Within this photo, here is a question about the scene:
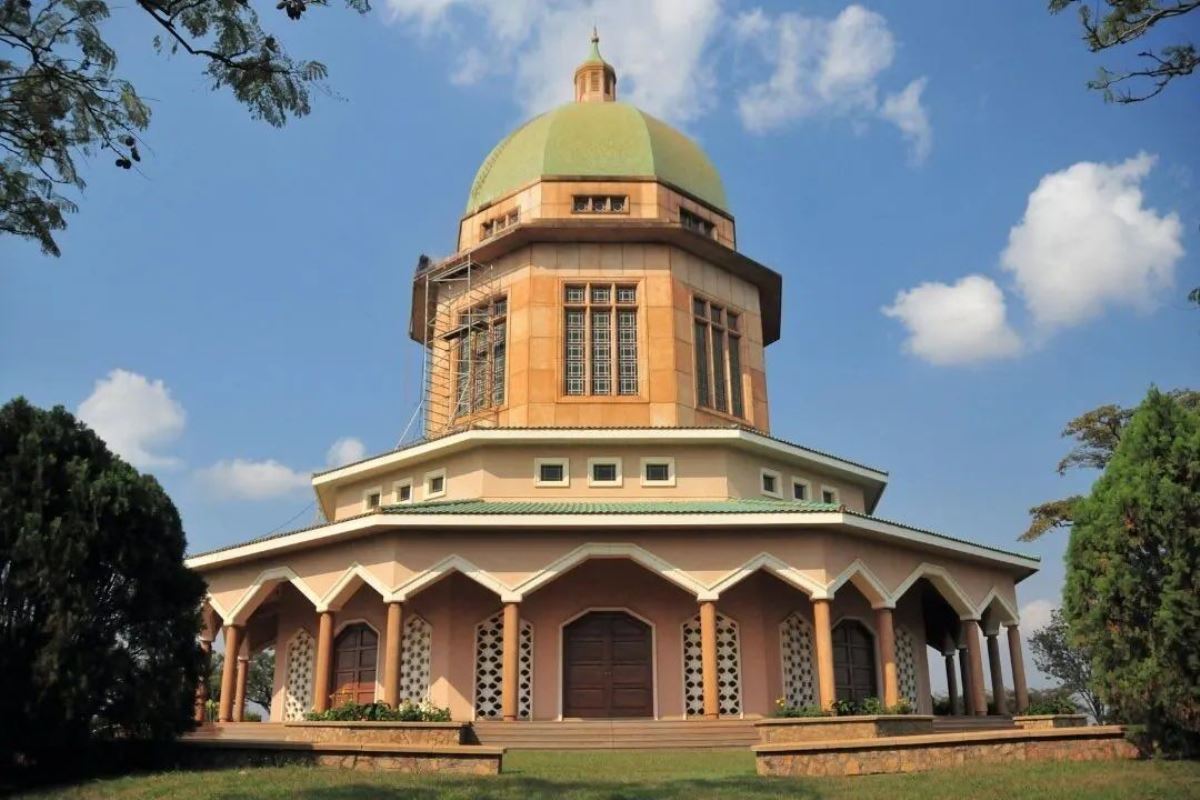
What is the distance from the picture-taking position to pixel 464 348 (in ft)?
89.9

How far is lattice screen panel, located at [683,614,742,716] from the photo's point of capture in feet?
71.4

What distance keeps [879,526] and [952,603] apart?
3.86 m

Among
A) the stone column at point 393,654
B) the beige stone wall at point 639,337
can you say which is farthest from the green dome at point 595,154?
the stone column at point 393,654

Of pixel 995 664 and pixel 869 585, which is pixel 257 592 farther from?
pixel 995 664

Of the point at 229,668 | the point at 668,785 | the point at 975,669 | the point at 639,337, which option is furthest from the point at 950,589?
the point at 229,668

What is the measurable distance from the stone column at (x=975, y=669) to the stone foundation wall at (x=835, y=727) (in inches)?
264

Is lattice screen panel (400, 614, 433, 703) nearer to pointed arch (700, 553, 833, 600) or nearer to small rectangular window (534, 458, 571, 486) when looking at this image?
small rectangular window (534, 458, 571, 486)

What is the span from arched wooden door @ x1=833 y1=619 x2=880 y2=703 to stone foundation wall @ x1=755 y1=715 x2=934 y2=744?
18.0 feet

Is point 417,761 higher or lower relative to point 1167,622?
lower

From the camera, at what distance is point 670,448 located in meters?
23.8

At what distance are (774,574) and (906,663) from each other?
588 centimetres

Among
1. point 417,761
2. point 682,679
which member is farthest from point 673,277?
point 417,761

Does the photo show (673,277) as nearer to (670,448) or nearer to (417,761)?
(670,448)

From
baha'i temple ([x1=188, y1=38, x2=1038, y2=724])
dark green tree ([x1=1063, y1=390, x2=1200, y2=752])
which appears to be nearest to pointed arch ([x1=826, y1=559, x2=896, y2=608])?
baha'i temple ([x1=188, y1=38, x2=1038, y2=724])
